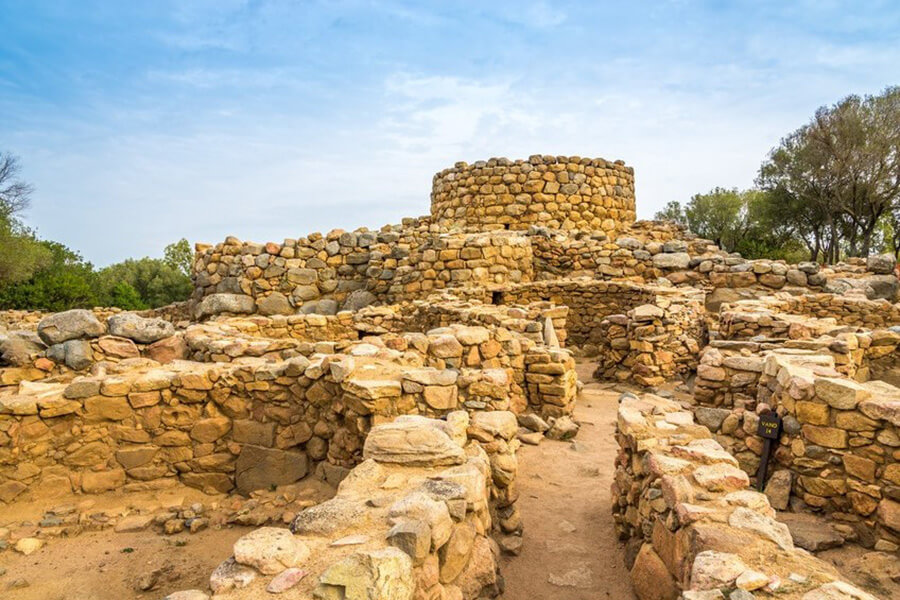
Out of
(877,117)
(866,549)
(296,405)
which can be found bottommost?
(866,549)

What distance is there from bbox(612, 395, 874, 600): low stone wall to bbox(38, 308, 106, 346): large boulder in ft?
21.0

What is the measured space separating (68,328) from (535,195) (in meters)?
13.1

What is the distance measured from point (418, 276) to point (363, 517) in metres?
10.7

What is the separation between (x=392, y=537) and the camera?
8.00 ft

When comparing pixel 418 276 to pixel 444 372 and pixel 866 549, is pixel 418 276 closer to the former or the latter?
pixel 444 372

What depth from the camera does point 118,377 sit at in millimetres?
5242

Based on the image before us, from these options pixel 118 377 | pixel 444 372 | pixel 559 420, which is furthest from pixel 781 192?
pixel 118 377

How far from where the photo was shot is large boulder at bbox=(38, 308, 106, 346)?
6.52 m

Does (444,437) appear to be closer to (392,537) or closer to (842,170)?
(392,537)

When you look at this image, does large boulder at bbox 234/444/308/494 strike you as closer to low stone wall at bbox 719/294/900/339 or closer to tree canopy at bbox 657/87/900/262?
low stone wall at bbox 719/294/900/339

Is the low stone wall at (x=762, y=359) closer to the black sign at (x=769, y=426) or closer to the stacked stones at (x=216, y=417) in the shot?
the black sign at (x=769, y=426)

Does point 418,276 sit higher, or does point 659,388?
point 418,276

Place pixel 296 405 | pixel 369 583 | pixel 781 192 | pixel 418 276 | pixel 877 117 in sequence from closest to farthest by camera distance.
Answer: pixel 369 583, pixel 296 405, pixel 418 276, pixel 877 117, pixel 781 192

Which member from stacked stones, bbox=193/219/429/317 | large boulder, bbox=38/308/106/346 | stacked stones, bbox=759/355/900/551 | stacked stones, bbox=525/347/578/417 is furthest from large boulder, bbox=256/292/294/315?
stacked stones, bbox=759/355/900/551
